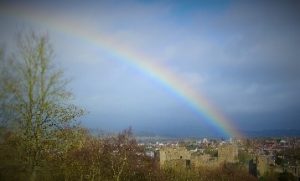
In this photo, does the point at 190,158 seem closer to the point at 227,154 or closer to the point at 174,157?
the point at 174,157

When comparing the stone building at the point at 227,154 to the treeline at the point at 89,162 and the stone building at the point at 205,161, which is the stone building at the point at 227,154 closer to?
the stone building at the point at 205,161

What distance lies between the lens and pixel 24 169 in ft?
43.0

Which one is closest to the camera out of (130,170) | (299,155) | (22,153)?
(22,153)

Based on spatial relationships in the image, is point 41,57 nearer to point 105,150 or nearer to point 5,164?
point 5,164

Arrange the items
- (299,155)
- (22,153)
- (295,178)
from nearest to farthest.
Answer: (22,153), (295,178), (299,155)

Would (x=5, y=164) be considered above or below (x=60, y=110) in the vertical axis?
below

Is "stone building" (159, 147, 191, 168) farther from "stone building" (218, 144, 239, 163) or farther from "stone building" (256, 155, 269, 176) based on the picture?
"stone building" (256, 155, 269, 176)

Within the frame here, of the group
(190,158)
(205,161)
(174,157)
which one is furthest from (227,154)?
(174,157)

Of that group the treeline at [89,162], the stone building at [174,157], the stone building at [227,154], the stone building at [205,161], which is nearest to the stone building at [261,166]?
the treeline at [89,162]

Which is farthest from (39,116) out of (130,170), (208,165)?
(208,165)

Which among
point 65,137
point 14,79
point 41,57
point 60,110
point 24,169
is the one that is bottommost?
point 24,169

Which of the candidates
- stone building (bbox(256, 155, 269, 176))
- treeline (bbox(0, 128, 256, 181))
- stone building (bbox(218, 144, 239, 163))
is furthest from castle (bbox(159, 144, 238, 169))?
stone building (bbox(256, 155, 269, 176))

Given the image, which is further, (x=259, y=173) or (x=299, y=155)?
(x=299, y=155)

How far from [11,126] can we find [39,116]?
3.94 ft
